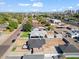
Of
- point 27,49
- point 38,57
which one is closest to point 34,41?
point 27,49

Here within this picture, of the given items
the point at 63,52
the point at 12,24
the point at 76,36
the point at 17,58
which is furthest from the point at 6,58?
the point at 12,24

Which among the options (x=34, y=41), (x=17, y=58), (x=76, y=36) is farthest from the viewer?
(x=76, y=36)

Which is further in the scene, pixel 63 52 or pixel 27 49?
pixel 27 49

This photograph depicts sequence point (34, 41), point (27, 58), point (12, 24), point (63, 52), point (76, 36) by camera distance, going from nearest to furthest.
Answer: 1. point (27, 58)
2. point (63, 52)
3. point (34, 41)
4. point (76, 36)
5. point (12, 24)

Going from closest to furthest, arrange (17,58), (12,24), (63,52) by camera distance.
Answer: (17,58)
(63,52)
(12,24)

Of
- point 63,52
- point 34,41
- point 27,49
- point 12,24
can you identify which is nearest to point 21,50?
point 27,49

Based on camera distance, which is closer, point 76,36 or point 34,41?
point 34,41

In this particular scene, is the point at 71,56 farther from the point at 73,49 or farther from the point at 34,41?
the point at 34,41

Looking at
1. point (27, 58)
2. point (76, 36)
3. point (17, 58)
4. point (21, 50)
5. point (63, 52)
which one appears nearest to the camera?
point (27, 58)

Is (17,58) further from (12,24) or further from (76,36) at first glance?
(12,24)
